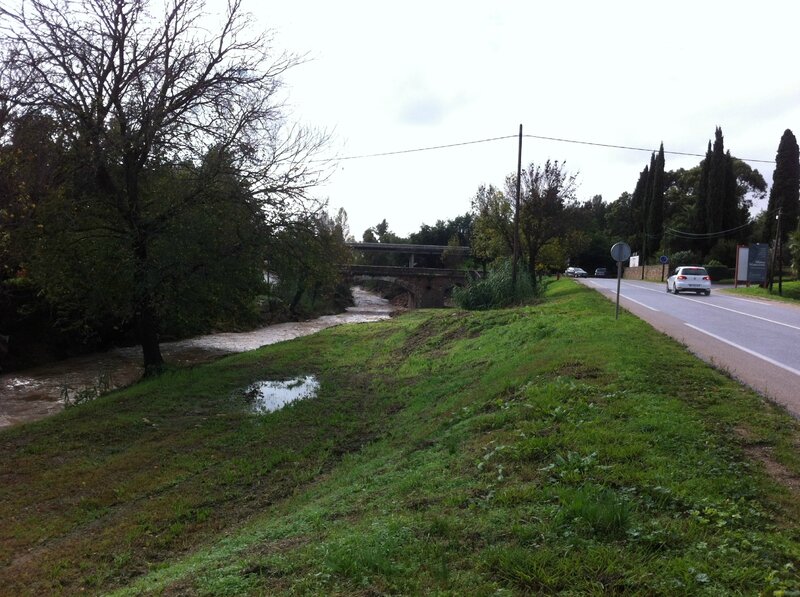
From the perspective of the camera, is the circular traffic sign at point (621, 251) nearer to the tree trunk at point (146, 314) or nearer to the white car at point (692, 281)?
the tree trunk at point (146, 314)

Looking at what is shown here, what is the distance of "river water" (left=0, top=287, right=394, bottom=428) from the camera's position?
16062 millimetres

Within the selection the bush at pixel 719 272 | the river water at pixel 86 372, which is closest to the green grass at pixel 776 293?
the bush at pixel 719 272

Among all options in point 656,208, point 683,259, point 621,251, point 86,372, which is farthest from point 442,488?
point 656,208

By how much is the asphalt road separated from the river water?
15.0 metres

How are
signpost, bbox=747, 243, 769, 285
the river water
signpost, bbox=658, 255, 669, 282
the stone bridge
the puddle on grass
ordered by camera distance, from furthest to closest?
the stone bridge < signpost, bbox=658, 255, 669, 282 < signpost, bbox=747, 243, 769, 285 < the river water < the puddle on grass

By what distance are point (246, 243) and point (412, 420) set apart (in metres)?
8.51

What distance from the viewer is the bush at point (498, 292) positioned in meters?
24.8

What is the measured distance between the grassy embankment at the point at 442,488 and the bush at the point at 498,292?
12.5 meters

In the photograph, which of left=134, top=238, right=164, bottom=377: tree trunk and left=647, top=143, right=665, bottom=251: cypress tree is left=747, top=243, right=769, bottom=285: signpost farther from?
left=134, top=238, right=164, bottom=377: tree trunk

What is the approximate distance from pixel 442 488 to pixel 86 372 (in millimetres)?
20694

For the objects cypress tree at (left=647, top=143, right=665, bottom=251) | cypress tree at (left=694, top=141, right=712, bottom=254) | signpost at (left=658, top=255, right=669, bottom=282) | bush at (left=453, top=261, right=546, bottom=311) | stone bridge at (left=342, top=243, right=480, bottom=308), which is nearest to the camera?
bush at (left=453, top=261, right=546, bottom=311)

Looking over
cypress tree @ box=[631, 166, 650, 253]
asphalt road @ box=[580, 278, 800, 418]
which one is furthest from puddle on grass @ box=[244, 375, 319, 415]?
cypress tree @ box=[631, 166, 650, 253]

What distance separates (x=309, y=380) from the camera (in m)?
14.8

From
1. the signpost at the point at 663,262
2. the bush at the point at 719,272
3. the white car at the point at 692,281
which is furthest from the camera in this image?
the signpost at the point at 663,262
